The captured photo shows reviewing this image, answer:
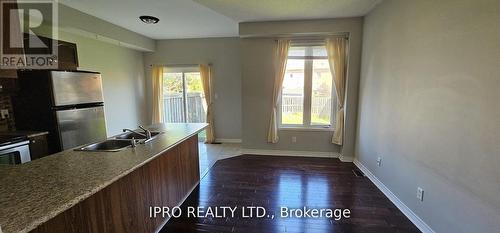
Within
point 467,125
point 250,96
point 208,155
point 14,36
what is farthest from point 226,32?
point 467,125

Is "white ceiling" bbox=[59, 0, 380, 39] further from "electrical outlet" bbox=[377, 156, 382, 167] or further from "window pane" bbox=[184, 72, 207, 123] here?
"electrical outlet" bbox=[377, 156, 382, 167]

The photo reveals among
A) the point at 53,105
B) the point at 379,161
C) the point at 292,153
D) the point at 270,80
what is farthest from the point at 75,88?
the point at 379,161

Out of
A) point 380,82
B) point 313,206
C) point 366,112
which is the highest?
point 380,82

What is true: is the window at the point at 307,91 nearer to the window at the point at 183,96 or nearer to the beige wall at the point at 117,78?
the window at the point at 183,96

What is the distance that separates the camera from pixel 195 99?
565cm

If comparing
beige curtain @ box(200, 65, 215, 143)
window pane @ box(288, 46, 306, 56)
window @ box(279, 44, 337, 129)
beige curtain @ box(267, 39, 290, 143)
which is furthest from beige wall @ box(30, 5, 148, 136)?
window @ box(279, 44, 337, 129)

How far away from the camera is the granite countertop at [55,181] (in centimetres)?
92

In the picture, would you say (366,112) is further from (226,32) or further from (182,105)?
(182,105)

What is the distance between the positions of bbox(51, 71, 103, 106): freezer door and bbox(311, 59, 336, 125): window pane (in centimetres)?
379

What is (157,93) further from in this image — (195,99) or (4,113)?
(4,113)

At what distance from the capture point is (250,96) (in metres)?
4.37

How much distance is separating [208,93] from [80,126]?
9.01ft

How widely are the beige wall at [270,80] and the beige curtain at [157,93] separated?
2.46m

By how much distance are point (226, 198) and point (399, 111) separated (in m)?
2.30
